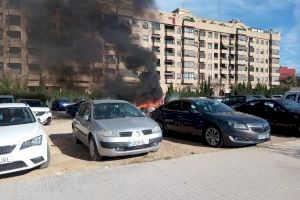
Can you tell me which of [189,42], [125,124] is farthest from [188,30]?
[125,124]

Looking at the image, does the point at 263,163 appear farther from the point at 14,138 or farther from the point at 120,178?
the point at 14,138

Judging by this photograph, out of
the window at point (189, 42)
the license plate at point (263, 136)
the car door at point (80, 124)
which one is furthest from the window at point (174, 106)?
the window at point (189, 42)

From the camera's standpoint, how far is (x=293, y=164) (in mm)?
7918

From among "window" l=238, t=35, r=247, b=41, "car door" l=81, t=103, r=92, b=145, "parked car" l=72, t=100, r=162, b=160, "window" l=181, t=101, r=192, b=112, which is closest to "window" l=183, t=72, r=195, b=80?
"window" l=238, t=35, r=247, b=41

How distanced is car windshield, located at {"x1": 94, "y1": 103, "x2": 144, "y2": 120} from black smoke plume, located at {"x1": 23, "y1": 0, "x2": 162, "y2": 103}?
63.1 feet

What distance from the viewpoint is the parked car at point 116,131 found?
8.38 m

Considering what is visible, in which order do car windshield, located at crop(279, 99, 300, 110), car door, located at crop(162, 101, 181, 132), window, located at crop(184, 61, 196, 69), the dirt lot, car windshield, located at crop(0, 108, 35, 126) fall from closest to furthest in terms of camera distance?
the dirt lot
car windshield, located at crop(0, 108, 35, 126)
car door, located at crop(162, 101, 181, 132)
car windshield, located at crop(279, 99, 300, 110)
window, located at crop(184, 61, 196, 69)

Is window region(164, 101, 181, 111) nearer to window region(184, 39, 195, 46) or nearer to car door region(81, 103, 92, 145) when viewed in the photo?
car door region(81, 103, 92, 145)

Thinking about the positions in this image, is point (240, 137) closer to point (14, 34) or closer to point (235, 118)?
point (235, 118)

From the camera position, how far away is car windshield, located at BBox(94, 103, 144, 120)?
9500 millimetres

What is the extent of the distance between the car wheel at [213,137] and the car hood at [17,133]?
470cm

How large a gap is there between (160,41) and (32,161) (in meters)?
71.7

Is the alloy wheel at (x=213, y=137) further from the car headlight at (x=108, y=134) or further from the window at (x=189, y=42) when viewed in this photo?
the window at (x=189, y=42)

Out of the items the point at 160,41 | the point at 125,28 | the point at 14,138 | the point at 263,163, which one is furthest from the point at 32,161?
the point at 160,41
